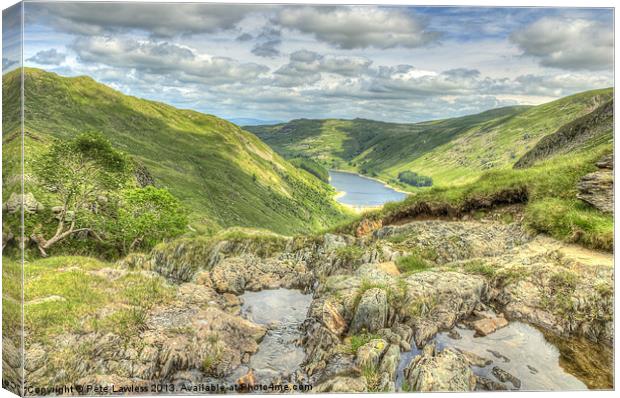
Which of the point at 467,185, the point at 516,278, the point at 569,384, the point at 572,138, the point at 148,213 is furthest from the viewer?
the point at 572,138

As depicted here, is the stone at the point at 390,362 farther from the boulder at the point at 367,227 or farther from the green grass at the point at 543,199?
the green grass at the point at 543,199

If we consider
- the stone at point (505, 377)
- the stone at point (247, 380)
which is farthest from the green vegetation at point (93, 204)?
the stone at point (505, 377)

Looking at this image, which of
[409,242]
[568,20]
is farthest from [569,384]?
[568,20]

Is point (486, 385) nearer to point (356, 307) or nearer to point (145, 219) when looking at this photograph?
point (356, 307)

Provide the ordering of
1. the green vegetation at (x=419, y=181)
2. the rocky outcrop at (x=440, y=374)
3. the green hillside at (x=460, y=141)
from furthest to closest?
the green vegetation at (x=419, y=181) < the green hillside at (x=460, y=141) < the rocky outcrop at (x=440, y=374)

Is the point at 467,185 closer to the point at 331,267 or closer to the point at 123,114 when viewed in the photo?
the point at 331,267
